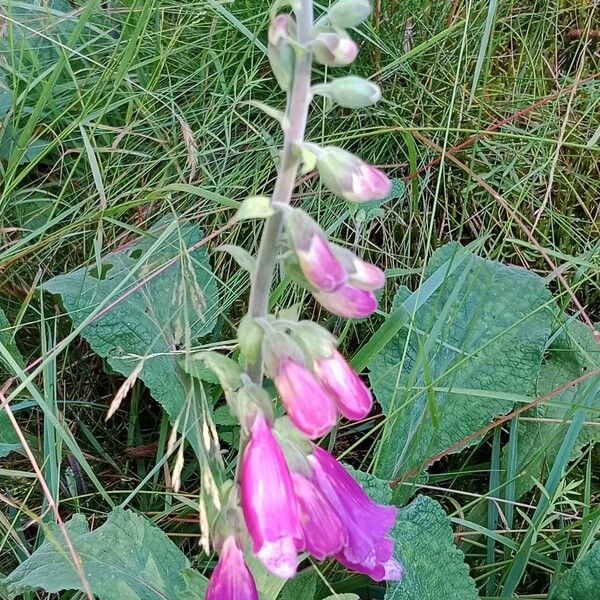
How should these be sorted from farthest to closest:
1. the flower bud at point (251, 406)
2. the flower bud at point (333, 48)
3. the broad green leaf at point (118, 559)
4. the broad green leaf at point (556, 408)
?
the broad green leaf at point (556, 408) < the broad green leaf at point (118, 559) < the flower bud at point (251, 406) < the flower bud at point (333, 48)

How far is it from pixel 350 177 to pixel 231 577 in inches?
23.2

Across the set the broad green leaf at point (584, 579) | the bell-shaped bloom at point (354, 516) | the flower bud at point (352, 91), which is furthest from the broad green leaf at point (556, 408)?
the flower bud at point (352, 91)

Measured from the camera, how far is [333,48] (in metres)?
0.98

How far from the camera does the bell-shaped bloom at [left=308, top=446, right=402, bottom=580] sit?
1.17 m

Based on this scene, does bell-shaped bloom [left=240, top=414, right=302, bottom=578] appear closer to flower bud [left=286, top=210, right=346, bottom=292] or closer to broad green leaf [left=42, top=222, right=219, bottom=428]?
flower bud [left=286, top=210, right=346, bottom=292]

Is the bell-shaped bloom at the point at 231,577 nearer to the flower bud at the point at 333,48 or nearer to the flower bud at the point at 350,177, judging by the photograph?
the flower bud at the point at 350,177

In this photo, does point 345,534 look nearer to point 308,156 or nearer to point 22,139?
point 308,156

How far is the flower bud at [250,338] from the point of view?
1.07m

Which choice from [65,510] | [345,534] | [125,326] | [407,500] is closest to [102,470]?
[65,510]

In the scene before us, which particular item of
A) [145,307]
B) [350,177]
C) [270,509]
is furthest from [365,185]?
[145,307]

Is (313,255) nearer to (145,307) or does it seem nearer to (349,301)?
(349,301)

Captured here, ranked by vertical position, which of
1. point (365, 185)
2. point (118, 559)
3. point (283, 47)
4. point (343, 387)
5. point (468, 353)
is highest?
point (283, 47)

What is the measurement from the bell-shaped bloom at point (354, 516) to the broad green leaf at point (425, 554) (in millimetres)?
266

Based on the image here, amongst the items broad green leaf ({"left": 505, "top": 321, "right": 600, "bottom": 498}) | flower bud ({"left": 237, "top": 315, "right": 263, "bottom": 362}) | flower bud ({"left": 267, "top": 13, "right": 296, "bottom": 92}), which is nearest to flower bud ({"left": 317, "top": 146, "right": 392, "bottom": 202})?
flower bud ({"left": 267, "top": 13, "right": 296, "bottom": 92})
